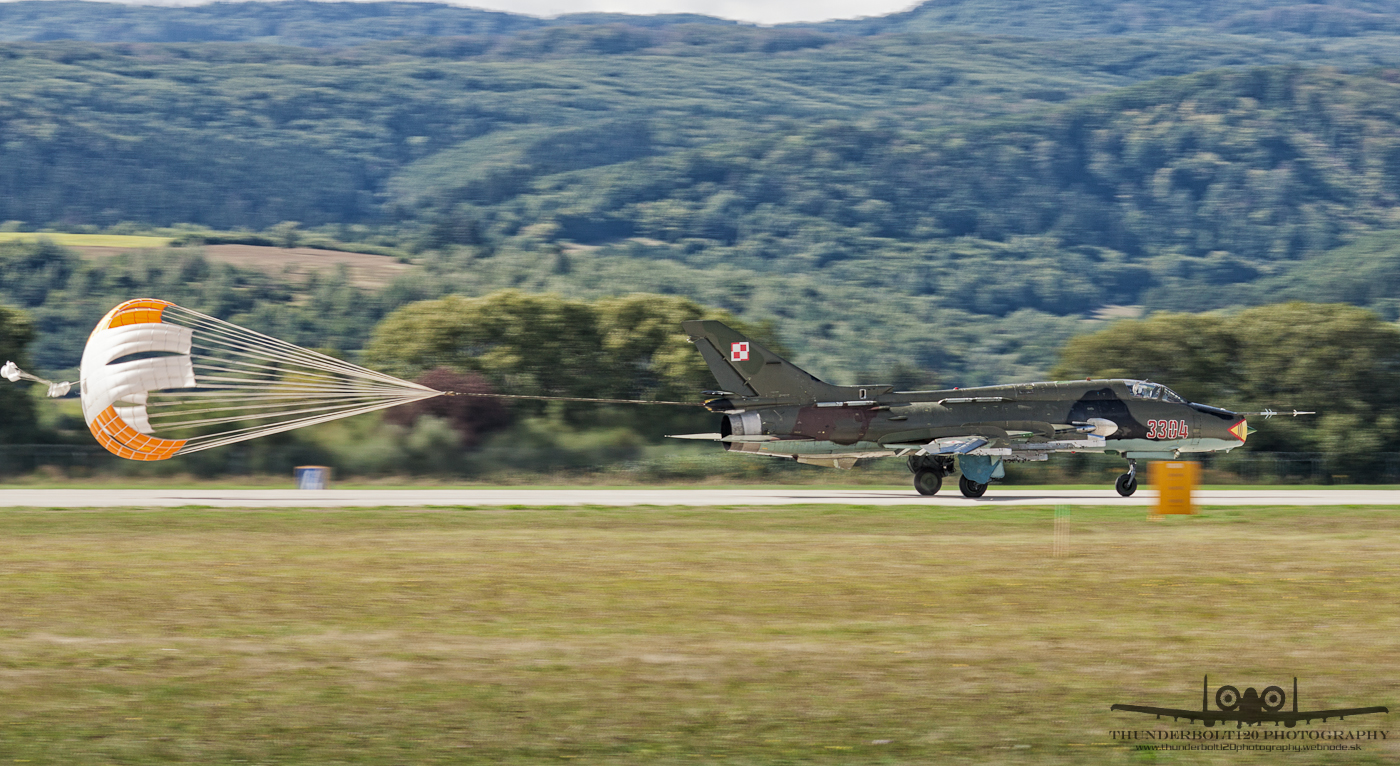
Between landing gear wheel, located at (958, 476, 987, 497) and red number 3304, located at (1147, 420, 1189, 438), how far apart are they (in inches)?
185

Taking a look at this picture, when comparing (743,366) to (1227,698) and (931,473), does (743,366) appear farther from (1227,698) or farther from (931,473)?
(1227,698)

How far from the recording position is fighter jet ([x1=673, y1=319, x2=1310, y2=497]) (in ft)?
118

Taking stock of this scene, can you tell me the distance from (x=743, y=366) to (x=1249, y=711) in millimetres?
25636

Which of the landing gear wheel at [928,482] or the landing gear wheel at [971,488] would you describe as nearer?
the landing gear wheel at [971,488]

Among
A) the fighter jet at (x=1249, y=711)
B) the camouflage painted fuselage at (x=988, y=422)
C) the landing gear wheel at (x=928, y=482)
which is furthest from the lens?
the landing gear wheel at (x=928, y=482)

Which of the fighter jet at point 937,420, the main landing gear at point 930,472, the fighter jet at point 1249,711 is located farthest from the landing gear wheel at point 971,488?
the fighter jet at point 1249,711

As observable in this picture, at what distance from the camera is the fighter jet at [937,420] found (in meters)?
36.0

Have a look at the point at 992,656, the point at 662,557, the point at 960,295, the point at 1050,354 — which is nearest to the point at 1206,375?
the point at 662,557

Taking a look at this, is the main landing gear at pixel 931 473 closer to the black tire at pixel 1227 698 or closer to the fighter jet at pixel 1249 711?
the black tire at pixel 1227 698

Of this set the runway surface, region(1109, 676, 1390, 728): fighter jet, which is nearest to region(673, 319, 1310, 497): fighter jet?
the runway surface

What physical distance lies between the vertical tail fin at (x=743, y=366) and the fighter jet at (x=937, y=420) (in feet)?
0.08

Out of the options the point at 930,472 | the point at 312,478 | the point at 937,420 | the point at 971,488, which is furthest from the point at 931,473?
the point at 312,478

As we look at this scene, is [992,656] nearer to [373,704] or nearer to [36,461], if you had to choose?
[373,704]

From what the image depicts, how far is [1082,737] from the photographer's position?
10164 millimetres
